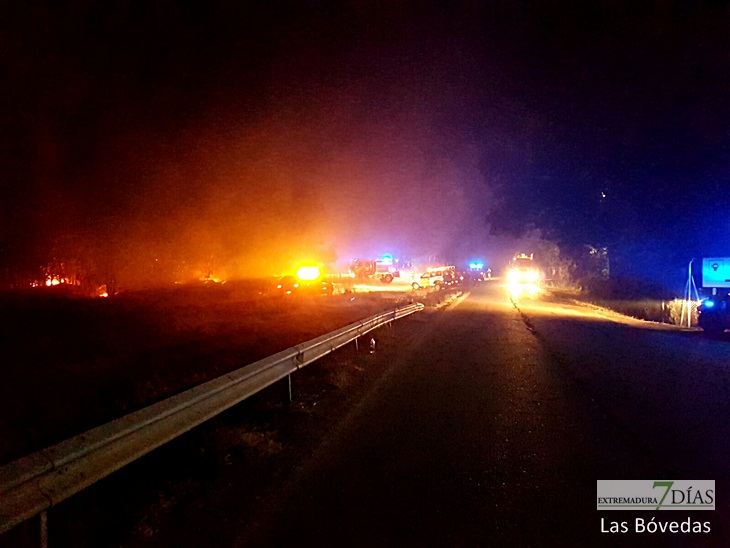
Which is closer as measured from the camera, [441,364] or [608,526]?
[608,526]

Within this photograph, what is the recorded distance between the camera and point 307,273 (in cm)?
3925

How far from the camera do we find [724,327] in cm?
2216

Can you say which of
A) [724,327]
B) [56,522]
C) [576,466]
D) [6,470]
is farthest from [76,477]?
[724,327]

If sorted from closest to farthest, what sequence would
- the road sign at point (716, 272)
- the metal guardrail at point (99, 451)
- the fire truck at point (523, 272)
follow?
1. the metal guardrail at point (99, 451)
2. the road sign at point (716, 272)
3. the fire truck at point (523, 272)

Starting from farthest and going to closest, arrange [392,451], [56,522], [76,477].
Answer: [392,451]
[56,522]
[76,477]

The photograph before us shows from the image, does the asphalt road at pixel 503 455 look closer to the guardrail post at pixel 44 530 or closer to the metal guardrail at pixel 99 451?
the metal guardrail at pixel 99 451

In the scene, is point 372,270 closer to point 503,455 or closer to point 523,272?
point 523,272

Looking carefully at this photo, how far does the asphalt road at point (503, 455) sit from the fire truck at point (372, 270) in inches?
1990

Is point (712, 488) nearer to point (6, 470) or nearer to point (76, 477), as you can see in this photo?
point (76, 477)

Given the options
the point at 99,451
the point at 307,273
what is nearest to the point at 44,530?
the point at 99,451

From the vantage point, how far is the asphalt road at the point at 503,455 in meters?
5.39

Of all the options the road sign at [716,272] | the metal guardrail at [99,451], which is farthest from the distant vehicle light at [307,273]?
the metal guardrail at [99,451]

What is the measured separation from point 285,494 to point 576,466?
3019 mm

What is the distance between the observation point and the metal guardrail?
4223mm
